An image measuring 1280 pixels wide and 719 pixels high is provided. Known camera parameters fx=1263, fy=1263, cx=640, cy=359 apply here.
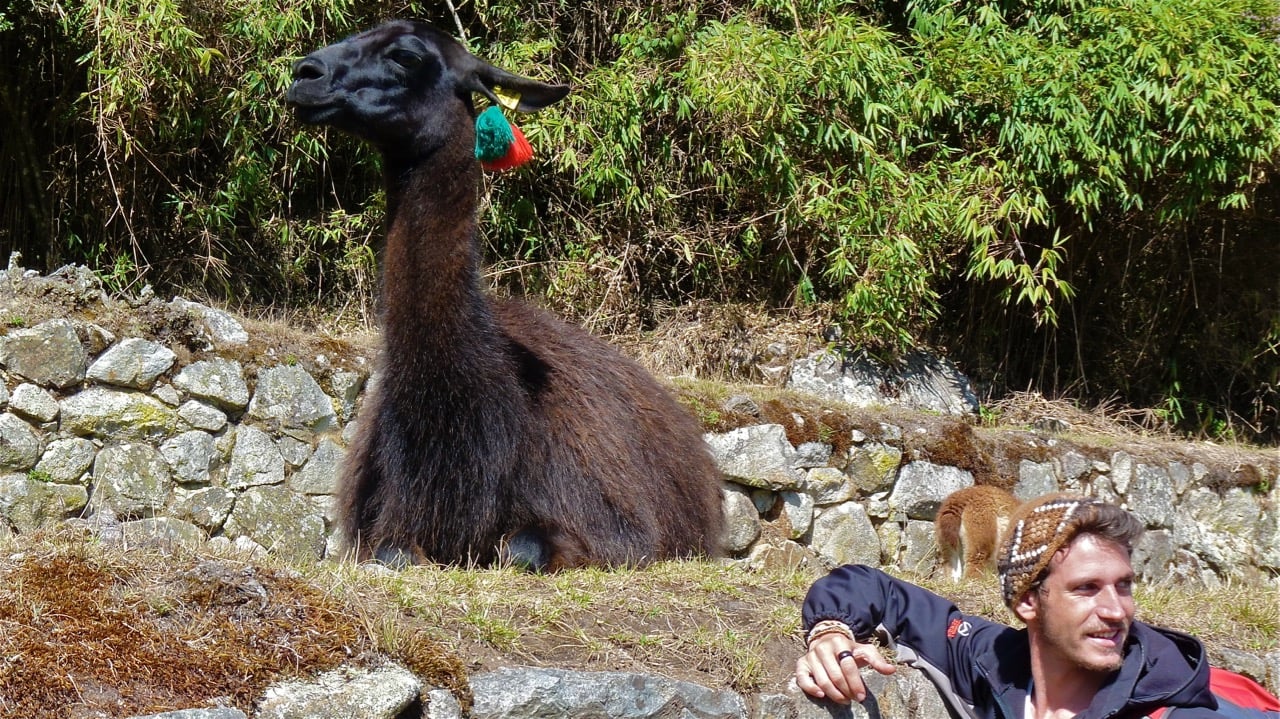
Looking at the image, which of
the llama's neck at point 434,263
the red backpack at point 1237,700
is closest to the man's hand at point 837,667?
the red backpack at point 1237,700

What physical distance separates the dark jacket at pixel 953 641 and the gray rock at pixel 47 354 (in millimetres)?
4678

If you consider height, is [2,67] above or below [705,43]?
below

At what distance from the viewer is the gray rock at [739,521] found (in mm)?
7375

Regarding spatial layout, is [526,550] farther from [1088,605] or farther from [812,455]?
[812,455]

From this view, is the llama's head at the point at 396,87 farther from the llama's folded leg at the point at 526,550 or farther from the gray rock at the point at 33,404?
the gray rock at the point at 33,404

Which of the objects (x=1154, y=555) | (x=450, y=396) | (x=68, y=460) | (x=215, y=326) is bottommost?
(x=1154, y=555)

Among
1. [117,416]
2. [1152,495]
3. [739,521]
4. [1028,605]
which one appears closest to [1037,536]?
[1028,605]

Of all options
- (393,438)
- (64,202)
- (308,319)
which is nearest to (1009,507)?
(393,438)

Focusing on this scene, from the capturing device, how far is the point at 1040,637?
2.69 m

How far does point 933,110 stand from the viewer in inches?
343

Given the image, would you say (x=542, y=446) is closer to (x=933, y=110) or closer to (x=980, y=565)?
(x=980, y=565)

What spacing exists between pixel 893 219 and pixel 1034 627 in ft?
20.1

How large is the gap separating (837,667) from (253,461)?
4756 millimetres

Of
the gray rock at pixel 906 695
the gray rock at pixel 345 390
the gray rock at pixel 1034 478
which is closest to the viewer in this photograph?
the gray rock at pixel 906 695
